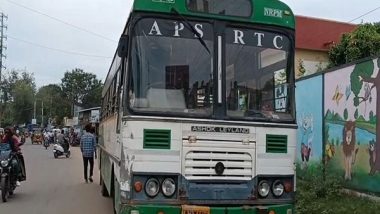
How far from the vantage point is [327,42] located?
964 inches

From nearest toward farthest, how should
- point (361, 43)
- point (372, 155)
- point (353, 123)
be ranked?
point (372, 155) → point (353, 123) → point (361, 43)

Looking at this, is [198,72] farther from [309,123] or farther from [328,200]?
[309,123]

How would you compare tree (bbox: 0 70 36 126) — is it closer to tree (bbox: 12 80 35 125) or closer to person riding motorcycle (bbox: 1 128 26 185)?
tree (bbox: 12 80 35 125)

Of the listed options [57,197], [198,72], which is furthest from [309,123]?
[198,72]

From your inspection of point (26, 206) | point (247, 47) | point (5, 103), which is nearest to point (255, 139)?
point (247, 47)

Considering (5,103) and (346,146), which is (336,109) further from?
(5,103)

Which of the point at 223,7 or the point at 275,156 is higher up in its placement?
the point at 223,7

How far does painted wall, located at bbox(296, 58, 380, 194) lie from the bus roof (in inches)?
152

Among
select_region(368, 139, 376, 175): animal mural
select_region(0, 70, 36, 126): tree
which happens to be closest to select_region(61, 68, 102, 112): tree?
select_region(0, 70, 36, 126): tree

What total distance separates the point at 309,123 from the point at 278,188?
706cm

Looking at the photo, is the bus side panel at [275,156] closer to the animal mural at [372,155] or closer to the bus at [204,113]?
the bus at [204,113]

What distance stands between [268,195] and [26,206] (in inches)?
268

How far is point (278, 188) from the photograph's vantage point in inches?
236

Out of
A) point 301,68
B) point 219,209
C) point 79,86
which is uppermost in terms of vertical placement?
point 79,86
